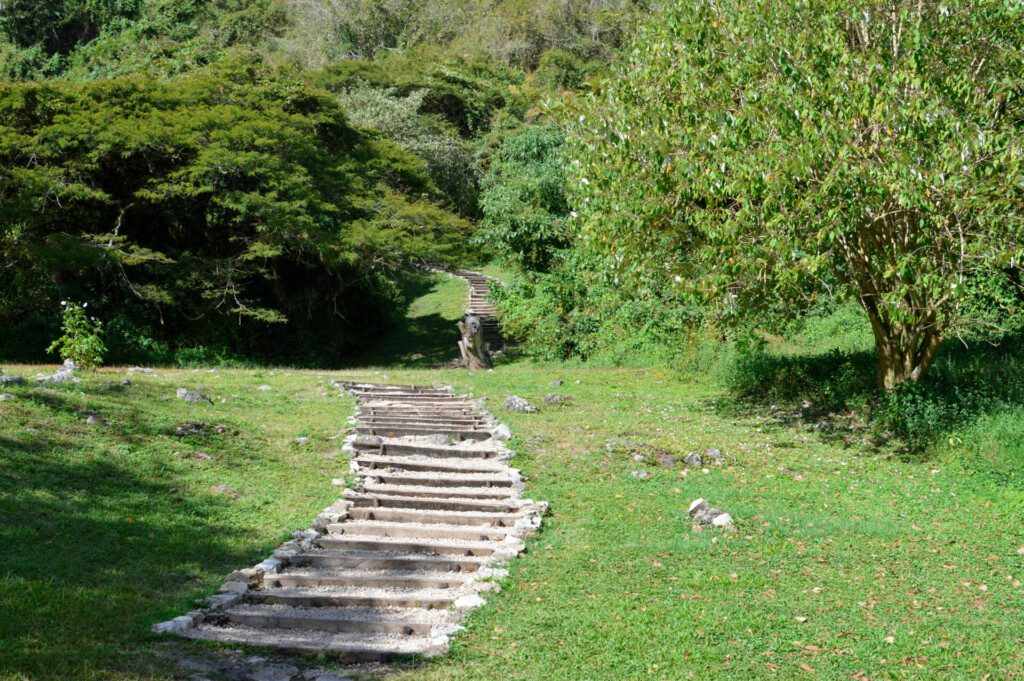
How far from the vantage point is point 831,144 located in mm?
10922

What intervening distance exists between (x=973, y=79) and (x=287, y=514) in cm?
1048

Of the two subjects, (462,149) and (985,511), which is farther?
(462,149)

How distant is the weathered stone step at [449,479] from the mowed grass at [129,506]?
819mm

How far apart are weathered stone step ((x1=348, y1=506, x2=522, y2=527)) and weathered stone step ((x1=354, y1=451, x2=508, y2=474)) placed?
1.80 metres

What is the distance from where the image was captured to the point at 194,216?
26.2 metres

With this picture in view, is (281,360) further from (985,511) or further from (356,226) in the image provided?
(985,511)

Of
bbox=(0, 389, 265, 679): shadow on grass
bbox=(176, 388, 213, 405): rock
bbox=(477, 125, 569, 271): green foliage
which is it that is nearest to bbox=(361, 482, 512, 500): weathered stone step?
bbox=(0, 389, 265, 679): shadow on grass

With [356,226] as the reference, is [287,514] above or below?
below

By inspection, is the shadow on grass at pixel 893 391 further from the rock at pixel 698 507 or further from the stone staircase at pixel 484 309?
the stone staircase at pixel 484 309

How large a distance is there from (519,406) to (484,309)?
60.8 ft

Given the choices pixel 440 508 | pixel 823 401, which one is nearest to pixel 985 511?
pixel 823 401

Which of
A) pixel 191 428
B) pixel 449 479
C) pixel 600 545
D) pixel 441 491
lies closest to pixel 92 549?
pixel 441 491

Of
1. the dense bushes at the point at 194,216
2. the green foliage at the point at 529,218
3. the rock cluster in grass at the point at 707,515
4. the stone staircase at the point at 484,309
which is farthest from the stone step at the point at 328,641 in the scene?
the green foliage at the point at 529,218

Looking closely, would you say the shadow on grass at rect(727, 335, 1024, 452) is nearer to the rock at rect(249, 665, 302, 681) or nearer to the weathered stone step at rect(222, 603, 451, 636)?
the weathered stone step at rect(222, 603, 451, 636)
